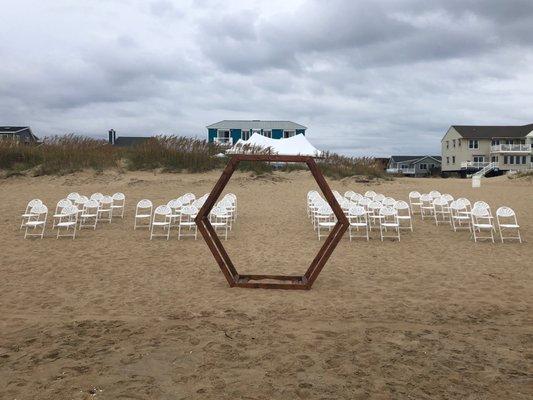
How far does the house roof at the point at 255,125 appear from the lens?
169 ft

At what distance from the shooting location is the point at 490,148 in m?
52.4

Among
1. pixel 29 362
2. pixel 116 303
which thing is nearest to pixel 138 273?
pixel 116 303

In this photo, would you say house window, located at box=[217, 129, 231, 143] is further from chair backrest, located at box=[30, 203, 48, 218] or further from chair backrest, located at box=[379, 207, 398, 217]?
chair backrest, located at box=[379, 207, 398, 217]

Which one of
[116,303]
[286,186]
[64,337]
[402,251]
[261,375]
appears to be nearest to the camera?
[261,375]

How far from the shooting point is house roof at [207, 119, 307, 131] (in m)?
51.5

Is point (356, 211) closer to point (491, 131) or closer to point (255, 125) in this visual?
point (255, 125)

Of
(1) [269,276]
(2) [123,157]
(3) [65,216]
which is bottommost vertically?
(1) [269,276]

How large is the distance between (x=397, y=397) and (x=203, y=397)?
58.7 inches

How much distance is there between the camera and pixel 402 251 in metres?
9.82

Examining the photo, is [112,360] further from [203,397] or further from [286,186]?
[286,186]

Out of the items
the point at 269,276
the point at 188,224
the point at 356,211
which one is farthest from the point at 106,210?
the point at 269,276

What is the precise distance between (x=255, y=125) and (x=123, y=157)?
29.4 meters

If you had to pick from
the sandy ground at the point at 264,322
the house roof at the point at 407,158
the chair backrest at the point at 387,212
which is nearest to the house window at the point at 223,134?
the house roof at the point at 407,158

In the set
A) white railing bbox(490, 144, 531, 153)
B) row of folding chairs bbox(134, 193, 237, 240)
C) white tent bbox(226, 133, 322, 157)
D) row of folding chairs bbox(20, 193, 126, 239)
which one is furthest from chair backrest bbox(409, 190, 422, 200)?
white railing bbox(490, 144, 531, 153)
